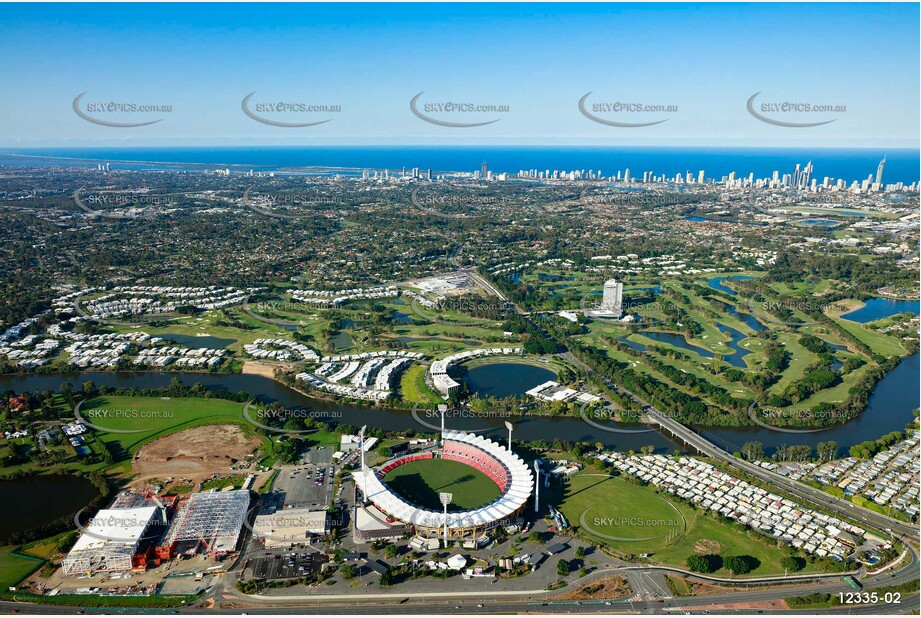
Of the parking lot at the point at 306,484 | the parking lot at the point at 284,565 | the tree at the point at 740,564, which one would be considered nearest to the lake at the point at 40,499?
the parking lot at the point at 306,484

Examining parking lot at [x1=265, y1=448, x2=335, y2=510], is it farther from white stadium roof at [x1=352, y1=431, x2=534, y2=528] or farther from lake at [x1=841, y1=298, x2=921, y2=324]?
lake at [x1=841, y1=298, x2=921, y2=324]

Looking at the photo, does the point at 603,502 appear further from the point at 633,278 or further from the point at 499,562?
the point at 633,278

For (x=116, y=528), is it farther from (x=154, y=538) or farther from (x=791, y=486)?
(x=791, y=486)

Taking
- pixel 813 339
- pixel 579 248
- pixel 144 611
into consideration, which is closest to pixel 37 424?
pixel 144 611

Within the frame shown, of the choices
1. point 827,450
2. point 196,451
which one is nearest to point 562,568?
point 827,450

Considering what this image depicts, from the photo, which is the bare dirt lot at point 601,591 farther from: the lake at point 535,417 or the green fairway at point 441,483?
the lake at point 535,417

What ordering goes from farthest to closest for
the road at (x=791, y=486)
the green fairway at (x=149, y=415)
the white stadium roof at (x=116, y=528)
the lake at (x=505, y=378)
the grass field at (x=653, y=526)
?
the lake at (x=505, y=378) < the green fairway at (x=149, y=415) < the road at (x=791, y=486) < the grass field at (x=653, y=526) < the white stadium roof at (x=116, y=528)
